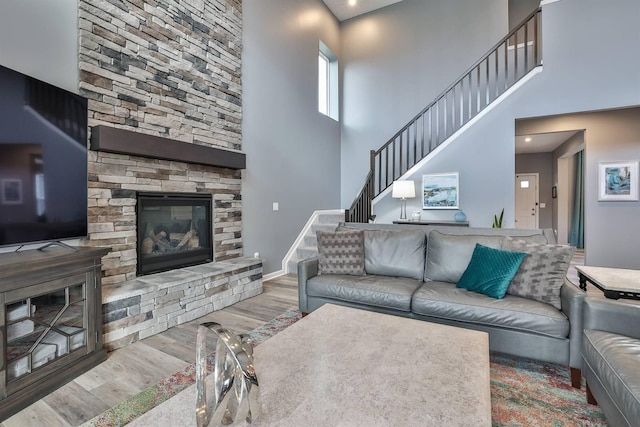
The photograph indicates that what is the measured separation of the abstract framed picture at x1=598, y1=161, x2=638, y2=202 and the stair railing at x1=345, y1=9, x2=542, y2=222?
6.62 feet

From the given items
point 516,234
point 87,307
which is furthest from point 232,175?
point 516,234

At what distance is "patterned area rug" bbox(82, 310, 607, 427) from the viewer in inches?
59.5

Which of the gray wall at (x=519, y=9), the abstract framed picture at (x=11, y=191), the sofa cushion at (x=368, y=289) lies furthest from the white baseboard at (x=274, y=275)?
the gray wall at (x=519, y=9)

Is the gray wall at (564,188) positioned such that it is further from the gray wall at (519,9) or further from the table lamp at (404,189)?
the table lamp at (404,189)

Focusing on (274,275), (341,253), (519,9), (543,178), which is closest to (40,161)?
(341,253)

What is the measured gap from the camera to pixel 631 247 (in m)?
4.64

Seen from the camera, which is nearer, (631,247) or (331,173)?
(631,247)

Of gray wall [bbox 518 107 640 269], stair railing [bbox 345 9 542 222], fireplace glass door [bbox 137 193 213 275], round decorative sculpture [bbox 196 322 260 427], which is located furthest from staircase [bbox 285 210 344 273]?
gray wall [bbox 518 107 640 269]

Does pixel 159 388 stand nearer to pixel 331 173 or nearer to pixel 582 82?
pixel 331 173

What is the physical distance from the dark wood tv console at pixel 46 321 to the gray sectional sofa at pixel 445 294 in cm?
156

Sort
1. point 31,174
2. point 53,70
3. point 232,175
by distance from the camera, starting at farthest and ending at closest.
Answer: point 232,175
point 53,70
point 31,174

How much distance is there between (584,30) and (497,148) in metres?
1.78

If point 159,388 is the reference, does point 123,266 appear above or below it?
above

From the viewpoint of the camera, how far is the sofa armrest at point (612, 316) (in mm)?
1526
